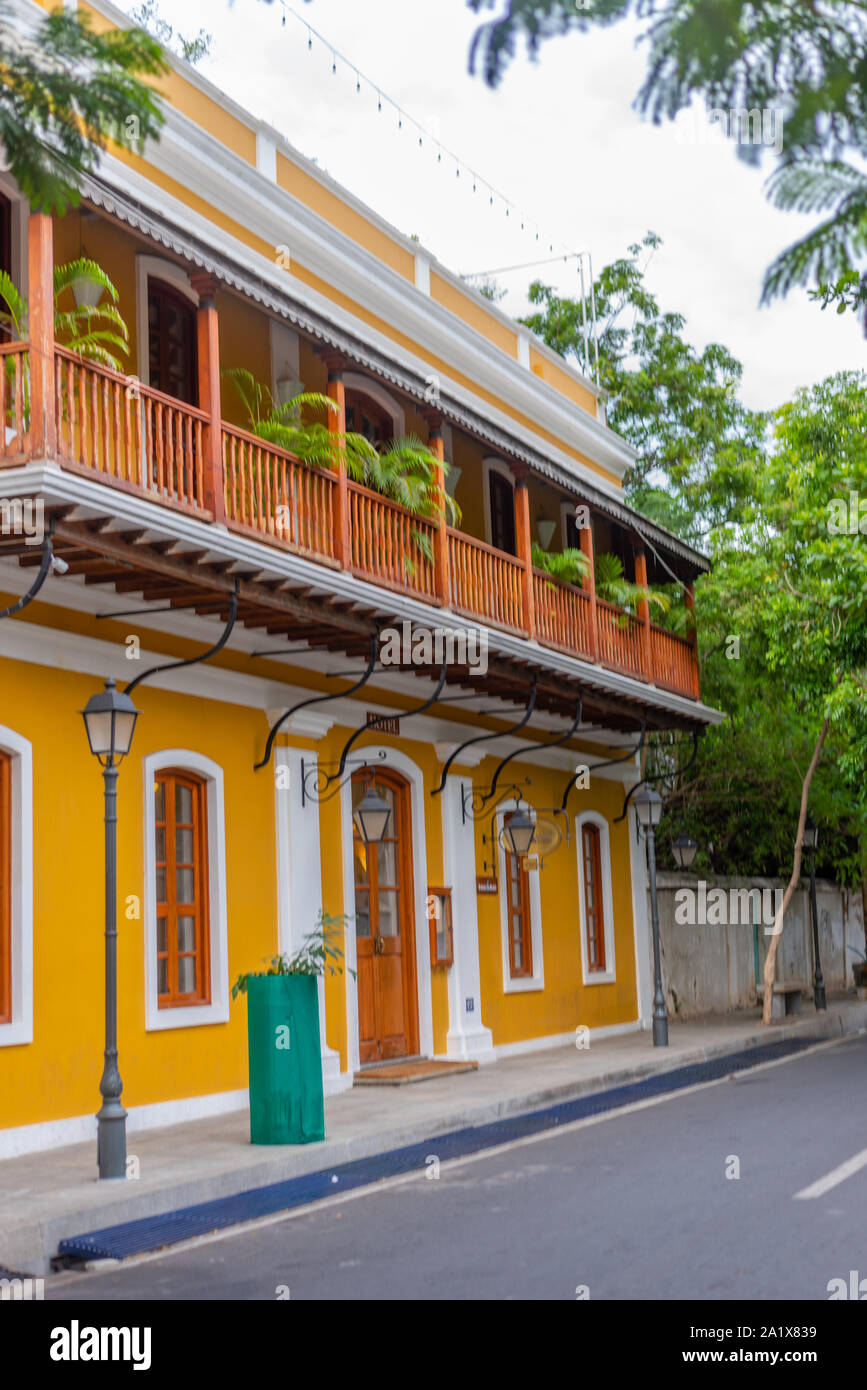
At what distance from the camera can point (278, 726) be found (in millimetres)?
14023

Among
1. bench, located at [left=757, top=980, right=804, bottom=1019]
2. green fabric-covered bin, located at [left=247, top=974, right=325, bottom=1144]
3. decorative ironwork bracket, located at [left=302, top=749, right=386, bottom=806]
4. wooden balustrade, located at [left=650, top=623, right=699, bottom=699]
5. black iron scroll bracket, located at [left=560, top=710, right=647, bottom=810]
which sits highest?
wooden balustrade, located at [left=650, top=623, right=699, bottom=699]

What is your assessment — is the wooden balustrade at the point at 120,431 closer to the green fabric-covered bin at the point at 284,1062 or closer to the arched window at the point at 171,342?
the arched window at the point at 171,342

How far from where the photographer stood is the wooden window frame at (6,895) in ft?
36.0

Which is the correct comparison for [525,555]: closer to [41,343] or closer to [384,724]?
[384,724]

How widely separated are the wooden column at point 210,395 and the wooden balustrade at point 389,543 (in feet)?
6.33

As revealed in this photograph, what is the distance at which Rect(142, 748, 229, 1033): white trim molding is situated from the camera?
485 inches

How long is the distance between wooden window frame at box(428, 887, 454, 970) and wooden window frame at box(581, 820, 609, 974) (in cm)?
427

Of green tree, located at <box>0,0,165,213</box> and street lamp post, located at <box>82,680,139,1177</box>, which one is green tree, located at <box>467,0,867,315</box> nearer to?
green tree, located at <box>0,0,165,213</box>

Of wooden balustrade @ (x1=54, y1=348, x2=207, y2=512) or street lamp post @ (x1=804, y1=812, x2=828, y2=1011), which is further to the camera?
street lamp post @ (x1=804, y1=812, x2=828, y2=1011)

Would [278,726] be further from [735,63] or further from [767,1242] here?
[735,63]

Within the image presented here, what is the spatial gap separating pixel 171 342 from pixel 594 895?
1064 cm

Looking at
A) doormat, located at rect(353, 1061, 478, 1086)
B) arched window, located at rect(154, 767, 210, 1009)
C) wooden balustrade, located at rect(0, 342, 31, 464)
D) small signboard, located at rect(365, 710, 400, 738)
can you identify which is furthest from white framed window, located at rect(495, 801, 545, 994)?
wooden balustrade, located at rect(0, 342, 31, 464)
